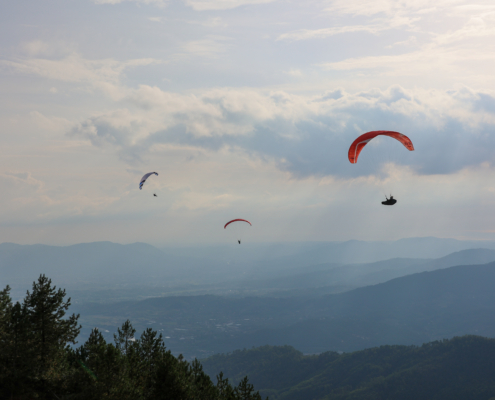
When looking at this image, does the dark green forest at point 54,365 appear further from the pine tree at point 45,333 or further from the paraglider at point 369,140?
the paraglider at point 369,140

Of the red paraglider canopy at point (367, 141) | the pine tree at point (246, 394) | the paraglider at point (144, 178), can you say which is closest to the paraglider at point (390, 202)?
the red paraglider canopy at point (367, 141)

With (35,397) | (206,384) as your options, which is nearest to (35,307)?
(35,397)

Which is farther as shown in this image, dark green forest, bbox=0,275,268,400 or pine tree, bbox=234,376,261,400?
pine tree, bbox=234,376,261,400

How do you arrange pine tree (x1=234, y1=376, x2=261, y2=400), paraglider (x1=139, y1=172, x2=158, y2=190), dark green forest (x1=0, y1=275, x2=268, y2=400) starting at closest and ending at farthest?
dark green forest (x1=0, y1=275, x2=268, y2=400) → pine tree (x1=234, y1=376, x2=261, y2=400) → paraglider (x1=139, y1=172, x2=158, y2=190)

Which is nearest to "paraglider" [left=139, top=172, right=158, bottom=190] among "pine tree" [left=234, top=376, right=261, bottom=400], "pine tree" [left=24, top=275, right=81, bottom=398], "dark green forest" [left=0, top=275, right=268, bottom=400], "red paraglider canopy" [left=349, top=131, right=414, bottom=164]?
"dark green forest" [left=0, top=275, right=268, bottom=400]

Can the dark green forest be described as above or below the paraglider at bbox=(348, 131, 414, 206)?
below

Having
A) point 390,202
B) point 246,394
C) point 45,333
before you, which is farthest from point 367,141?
point 45,333

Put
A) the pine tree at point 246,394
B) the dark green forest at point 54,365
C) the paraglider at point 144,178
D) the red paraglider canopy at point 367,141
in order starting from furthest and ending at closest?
the paraglider at point 144,178
the red paraglider canopy at point 367,141
the pine tree at point 246,394
the dark green forest at point 54,365

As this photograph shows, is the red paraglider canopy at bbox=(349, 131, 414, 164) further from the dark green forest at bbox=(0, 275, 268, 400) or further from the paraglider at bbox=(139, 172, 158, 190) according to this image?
the paraglider at bbox=(139, 172, 158, 190)

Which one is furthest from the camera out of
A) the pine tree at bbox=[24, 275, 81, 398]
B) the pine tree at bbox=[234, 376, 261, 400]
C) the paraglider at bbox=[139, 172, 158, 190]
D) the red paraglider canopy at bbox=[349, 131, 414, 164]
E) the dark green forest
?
the paraglider at bbox=[139, 172, 158, 190]
